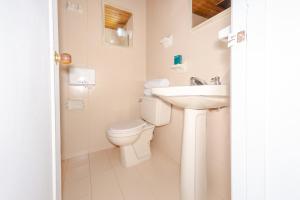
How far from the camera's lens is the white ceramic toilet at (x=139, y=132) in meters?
1.39

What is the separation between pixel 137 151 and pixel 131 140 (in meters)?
0.23

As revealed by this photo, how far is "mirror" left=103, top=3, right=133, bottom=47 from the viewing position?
1.92 metres

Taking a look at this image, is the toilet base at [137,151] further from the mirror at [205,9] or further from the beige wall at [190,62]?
the mirror at [205,9]

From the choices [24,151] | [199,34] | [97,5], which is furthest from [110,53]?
[24,151]

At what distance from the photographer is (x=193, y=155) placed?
2.73 ft

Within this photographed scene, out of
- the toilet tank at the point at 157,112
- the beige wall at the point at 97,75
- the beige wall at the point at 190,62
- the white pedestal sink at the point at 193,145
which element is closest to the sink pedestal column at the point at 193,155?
the white pedestal sink at the point at 193,145

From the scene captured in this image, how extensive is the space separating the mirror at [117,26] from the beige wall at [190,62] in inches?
13.1

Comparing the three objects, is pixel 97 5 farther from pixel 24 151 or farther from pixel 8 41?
pixel 24 151
